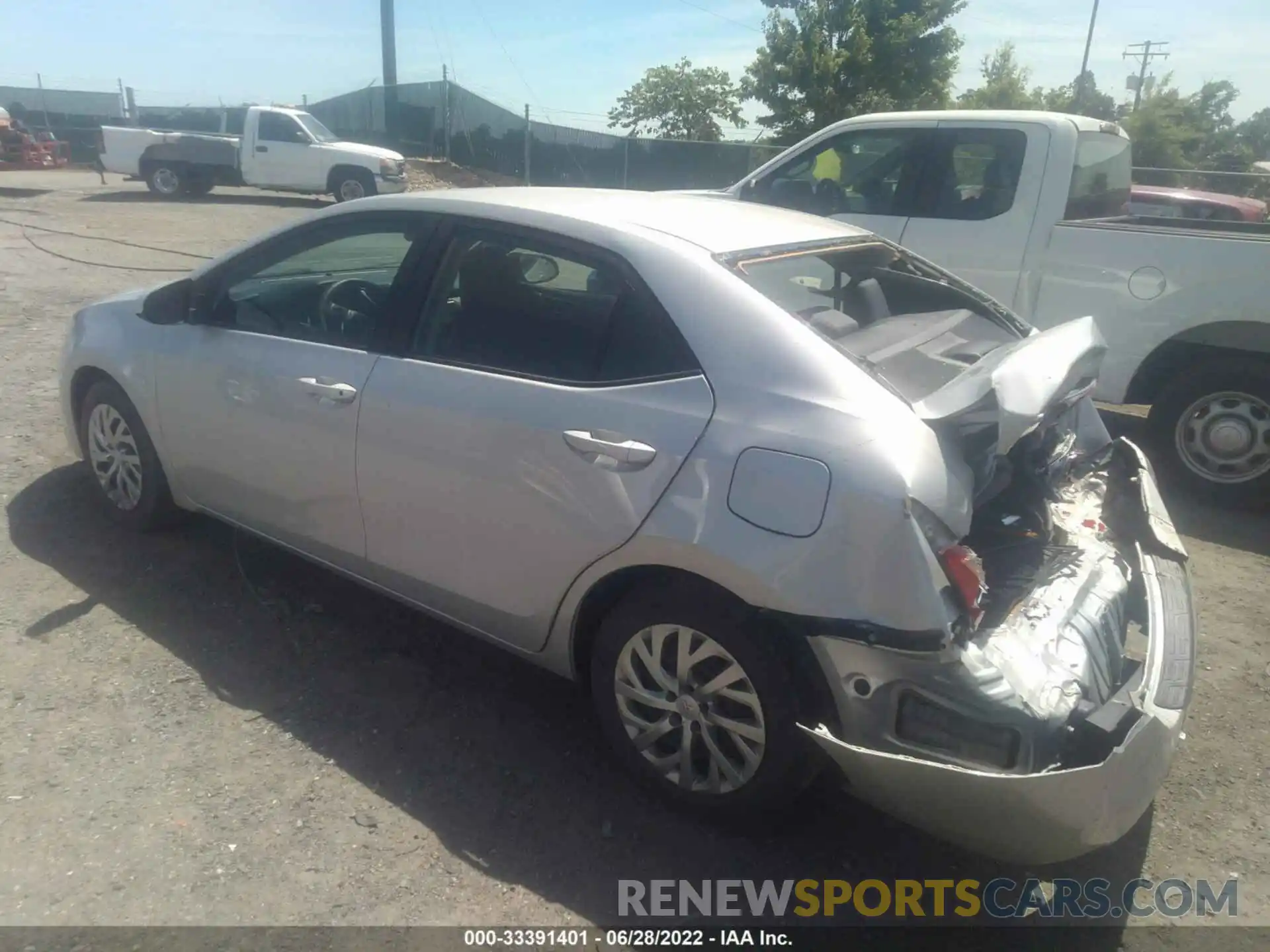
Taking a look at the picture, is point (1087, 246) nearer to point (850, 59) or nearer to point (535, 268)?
point (535, 268)

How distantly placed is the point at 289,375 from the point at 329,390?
25cm

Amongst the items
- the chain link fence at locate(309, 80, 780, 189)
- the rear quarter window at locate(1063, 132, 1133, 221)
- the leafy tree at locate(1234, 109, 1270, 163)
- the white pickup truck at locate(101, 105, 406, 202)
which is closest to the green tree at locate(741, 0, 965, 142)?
the chain link fence at locate(309, 80, 780, 189)

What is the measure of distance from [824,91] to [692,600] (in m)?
23.5

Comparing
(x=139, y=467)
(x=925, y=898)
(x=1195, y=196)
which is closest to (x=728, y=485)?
(x=925, y=898)

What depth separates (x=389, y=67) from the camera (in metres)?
28.2

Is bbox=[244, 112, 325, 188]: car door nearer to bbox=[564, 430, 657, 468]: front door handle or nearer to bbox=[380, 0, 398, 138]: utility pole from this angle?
bbox=[380, 0, 398, 138]: utility pole

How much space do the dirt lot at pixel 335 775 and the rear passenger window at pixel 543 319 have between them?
4.03 ft

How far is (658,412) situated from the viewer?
267 cm

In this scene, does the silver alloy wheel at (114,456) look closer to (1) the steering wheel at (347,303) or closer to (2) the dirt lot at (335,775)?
(2) the dirt lot at (335,775)

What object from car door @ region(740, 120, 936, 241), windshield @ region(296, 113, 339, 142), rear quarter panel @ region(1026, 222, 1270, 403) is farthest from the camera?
windshield @ region(296, 113, 339, 142)

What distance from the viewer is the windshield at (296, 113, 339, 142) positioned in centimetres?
2017

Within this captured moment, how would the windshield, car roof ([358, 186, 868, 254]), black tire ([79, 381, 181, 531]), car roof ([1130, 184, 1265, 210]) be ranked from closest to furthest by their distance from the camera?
car roof ([358, 186, 868, 254]), black tire ([79, 381, 181, 531]), car roof ([1130, 184, 1265, 210]), the windshield

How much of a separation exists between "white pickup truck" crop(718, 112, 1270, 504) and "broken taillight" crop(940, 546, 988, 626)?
3.79 m

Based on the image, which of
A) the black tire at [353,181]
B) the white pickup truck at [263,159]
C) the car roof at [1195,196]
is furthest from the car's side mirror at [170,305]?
the black tire at [353,181]
